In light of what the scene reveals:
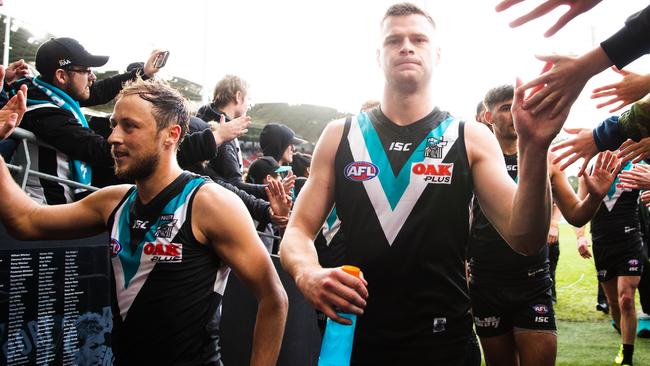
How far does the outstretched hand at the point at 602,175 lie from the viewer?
3.29m

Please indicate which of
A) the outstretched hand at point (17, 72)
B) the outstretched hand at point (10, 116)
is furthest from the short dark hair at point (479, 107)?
the outstretched hand at point (17, 72)

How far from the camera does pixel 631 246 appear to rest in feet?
19.7

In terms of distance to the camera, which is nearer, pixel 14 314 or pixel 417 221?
pixel 417 221

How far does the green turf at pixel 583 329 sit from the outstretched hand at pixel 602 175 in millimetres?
3203

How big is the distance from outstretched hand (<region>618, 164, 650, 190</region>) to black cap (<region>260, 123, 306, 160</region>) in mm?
3408

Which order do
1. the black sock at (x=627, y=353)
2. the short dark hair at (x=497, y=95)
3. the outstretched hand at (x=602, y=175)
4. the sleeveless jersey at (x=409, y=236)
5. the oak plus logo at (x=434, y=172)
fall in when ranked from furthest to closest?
the black sock at (x=627, y=353) → the short dark hair at (x=497, y=95) → the outstretched hand at (x=602, y=175) → the oak plus logo at (x=434, y=172) → the sleeveless jersey at (x=409, y=236)

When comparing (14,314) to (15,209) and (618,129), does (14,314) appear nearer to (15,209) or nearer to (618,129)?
(15,209)

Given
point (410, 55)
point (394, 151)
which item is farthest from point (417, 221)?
point (410, 55)

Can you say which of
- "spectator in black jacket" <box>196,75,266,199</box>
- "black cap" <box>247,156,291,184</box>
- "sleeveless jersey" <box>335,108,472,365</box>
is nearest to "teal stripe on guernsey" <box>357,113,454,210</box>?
"sleeveless jersey" <box>335,108,472,365</box>

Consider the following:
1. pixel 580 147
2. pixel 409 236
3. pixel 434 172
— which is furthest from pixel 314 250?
pixel 580 147

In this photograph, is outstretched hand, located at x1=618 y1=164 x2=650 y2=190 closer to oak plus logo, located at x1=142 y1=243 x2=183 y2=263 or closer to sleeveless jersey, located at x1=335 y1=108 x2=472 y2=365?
sleeveless jersey, located at x1=335 y1=108 x2=472 y2=365

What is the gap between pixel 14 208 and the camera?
274cm

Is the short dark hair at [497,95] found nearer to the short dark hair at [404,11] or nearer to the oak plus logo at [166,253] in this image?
the short dark hair at [404,11]

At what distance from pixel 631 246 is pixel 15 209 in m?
6.30
